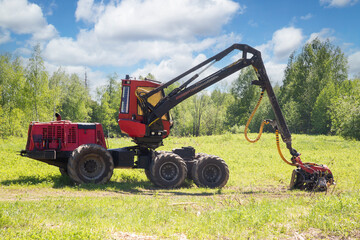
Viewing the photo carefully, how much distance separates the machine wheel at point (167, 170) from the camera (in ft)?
39.4

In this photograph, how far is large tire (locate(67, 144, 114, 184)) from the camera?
11219mm

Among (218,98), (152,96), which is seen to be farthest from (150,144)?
(218,98)

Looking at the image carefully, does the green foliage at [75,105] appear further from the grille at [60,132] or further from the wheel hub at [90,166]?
the wheel hub at [90,166]

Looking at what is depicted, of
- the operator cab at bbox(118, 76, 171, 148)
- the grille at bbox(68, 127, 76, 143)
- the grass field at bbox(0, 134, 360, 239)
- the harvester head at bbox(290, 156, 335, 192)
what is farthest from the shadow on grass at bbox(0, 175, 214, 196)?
the harvester head at bbox(290, 156, 335, 192)

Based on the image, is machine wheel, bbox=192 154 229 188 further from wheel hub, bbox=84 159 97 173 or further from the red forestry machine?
wheel hub, bbox=84 159 97 173

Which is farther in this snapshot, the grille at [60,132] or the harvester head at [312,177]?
the grille at [60,132]

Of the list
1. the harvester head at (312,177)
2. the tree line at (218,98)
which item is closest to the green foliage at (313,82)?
the tree line at (218,98)

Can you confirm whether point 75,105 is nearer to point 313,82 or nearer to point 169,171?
point 313,82

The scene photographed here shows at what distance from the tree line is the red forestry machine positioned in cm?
3270

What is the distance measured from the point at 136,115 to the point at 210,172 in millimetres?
3810

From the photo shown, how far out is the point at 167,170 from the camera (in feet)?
40.4

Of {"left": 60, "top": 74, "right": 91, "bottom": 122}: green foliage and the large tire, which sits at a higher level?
{"left": 60, "top": 74, "right": 91, "bottom": 122}: green foliage

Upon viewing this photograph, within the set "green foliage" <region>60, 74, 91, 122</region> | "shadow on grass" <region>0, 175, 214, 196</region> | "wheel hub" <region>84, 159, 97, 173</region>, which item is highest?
"green foliage" <region>60, 74, 91, 122</region>

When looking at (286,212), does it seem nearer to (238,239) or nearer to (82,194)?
(238,239)
